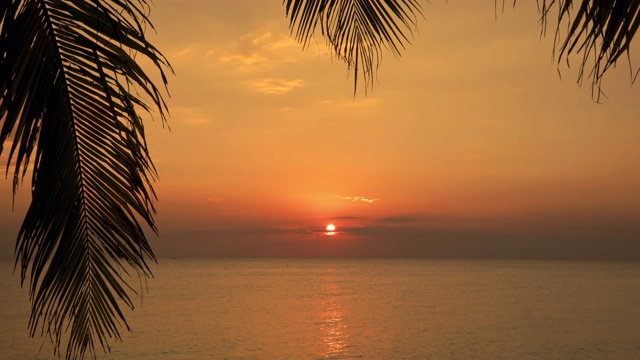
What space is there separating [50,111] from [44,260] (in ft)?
2.16

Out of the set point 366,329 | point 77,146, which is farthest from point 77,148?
point 366,329

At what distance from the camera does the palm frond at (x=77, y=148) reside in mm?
2934

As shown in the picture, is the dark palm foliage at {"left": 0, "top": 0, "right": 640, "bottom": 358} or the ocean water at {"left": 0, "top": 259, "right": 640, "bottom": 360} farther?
the ocean water at {"left": 0, "top": 259, "right": 640, "bottom": 360}

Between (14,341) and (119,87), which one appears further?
(14,341)

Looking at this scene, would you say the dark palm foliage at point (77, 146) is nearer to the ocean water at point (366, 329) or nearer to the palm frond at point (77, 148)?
the palm frond at point (77, 148)

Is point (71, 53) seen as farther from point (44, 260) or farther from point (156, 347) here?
point (156, 347)

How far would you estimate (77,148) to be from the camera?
304cm

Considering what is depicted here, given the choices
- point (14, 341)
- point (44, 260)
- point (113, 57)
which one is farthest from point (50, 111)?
point (14, 341)

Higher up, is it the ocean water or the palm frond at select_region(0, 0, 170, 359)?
the palm frond at select_region(0, 0, 170, 359)

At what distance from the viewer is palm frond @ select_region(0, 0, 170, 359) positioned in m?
2.93

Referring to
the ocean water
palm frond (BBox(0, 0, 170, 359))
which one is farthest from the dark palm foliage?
the ocean water

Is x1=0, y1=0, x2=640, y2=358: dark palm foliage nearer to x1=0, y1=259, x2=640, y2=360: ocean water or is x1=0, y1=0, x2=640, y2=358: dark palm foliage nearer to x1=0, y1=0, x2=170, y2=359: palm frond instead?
x1=0, y1=0, x2=170, y2=359: palm frond

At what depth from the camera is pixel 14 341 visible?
1242 inches

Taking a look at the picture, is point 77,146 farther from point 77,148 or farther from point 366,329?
point 366,329
